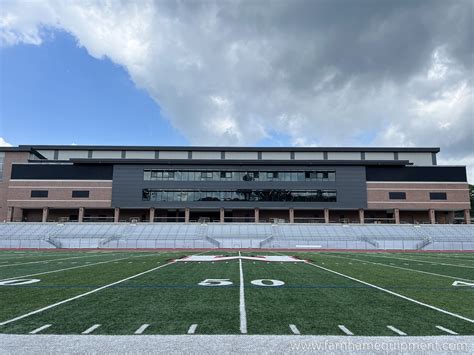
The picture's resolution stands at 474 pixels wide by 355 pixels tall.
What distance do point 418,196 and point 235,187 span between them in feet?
85.9

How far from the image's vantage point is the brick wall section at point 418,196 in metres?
47.2

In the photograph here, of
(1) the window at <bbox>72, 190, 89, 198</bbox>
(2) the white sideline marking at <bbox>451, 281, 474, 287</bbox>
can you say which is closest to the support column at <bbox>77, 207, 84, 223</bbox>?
(1) the window at <bbox>72, 190, 89, 198</bbox>

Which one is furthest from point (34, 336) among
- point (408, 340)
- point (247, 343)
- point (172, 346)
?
point (408, 340)

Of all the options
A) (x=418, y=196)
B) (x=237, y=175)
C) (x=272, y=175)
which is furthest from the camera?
(x=272, y=175)

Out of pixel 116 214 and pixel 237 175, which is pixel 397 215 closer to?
pixel 237 175

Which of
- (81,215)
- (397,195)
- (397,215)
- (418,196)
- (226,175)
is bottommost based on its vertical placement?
(81,215)

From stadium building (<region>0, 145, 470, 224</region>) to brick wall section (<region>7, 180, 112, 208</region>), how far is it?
134mm

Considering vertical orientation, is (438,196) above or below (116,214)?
above

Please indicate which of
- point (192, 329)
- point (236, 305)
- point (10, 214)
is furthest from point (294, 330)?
point (10, 214)

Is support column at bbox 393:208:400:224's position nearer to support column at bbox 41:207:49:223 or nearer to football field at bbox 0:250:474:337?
football field at bbox 0:250:474:337

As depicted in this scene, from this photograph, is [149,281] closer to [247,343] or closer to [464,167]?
[247,343]

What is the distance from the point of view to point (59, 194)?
47.5m

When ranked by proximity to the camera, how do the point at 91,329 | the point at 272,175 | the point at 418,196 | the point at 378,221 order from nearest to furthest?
the point at 91,329 < the point at 418,196 < the point at 272,175 < the point at 378,221

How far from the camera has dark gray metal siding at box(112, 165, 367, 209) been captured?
47.3 meters
